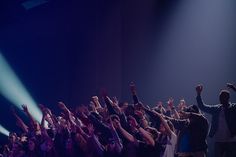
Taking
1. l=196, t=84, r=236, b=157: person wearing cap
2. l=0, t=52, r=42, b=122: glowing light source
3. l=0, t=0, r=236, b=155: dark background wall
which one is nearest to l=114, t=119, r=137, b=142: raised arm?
l=196, t=84, r=236, b=157: person wearing cap

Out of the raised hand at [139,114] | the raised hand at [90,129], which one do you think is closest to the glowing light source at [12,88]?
the raised hand at [90,129]

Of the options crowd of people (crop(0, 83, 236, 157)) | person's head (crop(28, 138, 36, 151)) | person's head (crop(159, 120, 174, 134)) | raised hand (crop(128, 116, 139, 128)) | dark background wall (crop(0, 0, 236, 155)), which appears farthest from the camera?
dark background wall (crop(0, 0, 236, 155))

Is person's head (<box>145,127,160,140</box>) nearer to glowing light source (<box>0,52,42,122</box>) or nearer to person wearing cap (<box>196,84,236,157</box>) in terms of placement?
person wearing cap (<box>196,84,236,157</box>)

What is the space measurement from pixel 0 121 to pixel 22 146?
4.46m

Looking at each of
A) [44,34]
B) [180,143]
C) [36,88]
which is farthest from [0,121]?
[180,143]

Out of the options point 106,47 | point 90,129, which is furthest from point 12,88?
point 90,129

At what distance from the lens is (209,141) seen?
11016 mm

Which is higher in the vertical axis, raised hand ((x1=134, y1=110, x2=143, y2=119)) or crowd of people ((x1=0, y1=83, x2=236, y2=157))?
raised hand ((x1=134, y1=110, x2=143, y2=119))

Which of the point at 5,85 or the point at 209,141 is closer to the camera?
the point at 209,141

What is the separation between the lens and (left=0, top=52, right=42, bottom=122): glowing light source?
14.2m

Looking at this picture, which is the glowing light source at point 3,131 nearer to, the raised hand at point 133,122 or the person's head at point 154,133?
the raised hand at point 133,122

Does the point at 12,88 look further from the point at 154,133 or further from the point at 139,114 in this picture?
the point at 154,133

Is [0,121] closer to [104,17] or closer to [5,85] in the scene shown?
[5,85]

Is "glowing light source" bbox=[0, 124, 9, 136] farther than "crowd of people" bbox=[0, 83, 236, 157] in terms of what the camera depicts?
Yes
